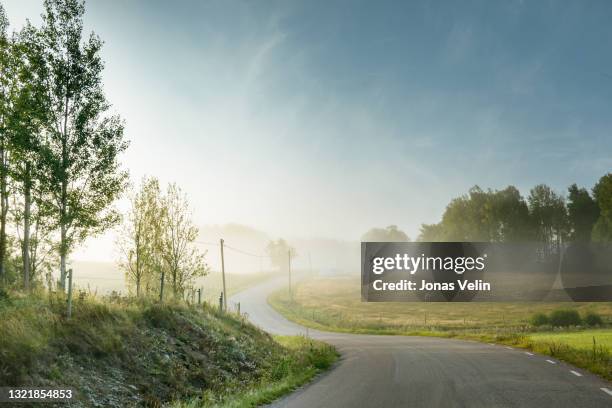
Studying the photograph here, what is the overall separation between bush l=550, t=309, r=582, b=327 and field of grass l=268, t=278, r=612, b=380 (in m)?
2.75

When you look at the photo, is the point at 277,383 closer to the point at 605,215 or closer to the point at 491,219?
the point at 605,215

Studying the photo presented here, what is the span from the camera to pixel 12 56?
18.7 metres

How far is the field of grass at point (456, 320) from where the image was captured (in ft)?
99.0

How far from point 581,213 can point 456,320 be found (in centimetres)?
7277

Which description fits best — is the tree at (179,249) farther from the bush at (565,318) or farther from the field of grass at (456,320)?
the bush at (565,318)

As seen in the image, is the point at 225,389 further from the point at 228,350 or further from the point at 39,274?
the point at 39,274

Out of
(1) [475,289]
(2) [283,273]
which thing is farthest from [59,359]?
(2) [283,273]

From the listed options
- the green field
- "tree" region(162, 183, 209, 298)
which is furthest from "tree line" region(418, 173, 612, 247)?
"tree" region(162, 183, 209, 298)

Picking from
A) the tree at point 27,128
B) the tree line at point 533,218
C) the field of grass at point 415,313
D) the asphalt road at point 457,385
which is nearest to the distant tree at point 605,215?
the tree line at point 533,218

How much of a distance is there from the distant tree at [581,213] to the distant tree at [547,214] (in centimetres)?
295

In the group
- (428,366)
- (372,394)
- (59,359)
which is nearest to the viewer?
(59,359)

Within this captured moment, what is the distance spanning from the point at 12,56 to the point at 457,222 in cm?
12876

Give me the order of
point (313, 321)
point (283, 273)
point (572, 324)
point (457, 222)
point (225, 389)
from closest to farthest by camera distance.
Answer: point (225, 389), point (572, 324), point (313, 321), point (457, 222), point (283, 273)

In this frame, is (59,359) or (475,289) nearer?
(59,359)
